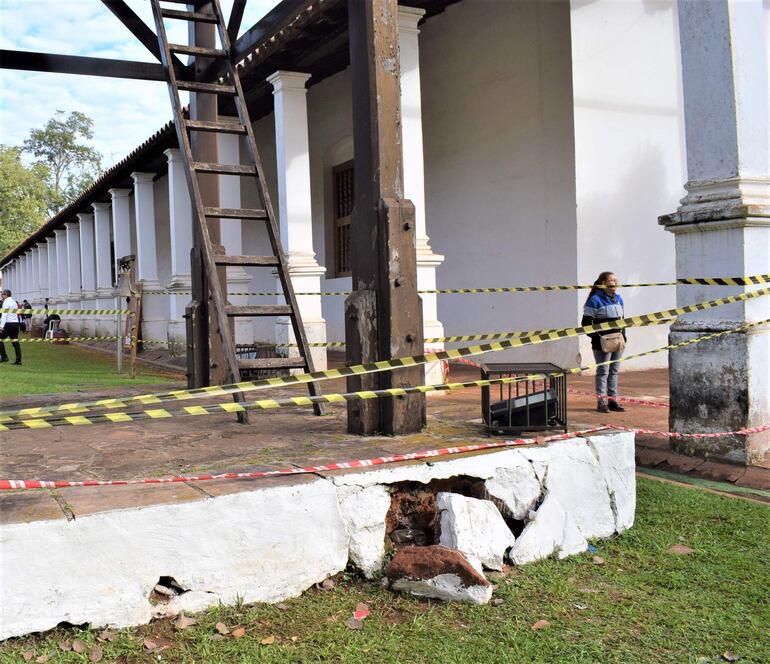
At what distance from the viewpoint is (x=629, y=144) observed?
29.0 feet

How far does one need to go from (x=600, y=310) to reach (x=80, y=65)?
454 cm

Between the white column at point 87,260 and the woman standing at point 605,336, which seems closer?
the woman standing at point 605,336

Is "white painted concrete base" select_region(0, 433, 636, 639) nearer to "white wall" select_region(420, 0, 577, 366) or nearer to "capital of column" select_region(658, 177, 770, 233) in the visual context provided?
"capital of column" select_region(658, 177, 770, 233)

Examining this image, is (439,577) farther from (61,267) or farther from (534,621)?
(61,267)

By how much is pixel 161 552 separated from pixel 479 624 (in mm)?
1188

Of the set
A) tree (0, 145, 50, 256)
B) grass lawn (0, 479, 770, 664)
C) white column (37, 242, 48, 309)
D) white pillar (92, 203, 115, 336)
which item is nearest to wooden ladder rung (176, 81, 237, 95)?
A: grass lawn (0, 479, 770, 664)

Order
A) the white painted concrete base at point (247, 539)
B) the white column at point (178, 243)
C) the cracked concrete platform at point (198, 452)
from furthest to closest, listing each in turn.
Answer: the white column at point (178, 243), the cracked concrete platform at point (198, 452), the white painted concrete base at point (247, 539)

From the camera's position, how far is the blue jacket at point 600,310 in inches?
254

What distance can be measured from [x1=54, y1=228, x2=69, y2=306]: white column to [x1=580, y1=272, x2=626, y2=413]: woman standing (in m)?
24.6

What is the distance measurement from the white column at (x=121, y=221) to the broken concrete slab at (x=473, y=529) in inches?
686

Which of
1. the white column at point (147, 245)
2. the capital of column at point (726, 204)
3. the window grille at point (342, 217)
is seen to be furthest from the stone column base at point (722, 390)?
the white column at point (147, 245)

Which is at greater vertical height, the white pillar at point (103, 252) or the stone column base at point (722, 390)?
the white pillar at point (103, 252)

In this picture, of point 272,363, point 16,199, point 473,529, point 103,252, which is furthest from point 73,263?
point 473,529

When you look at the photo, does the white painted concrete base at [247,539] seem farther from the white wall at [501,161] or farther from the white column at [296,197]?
the white column at [296,197]
